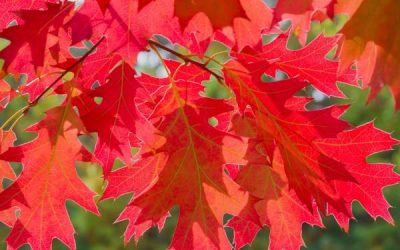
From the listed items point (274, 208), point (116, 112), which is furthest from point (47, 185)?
point (274, 208)

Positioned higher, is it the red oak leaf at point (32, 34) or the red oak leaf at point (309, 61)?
the red oak leaf at point (32, 34)

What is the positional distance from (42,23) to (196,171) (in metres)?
0.29

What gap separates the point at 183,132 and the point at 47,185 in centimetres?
22

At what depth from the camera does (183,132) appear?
3.39ft

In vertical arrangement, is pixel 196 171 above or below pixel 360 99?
above

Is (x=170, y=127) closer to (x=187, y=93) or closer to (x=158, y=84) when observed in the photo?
(x=187, y=93)

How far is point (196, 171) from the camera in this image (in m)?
1.03

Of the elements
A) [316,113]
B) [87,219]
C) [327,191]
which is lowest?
[87,219]

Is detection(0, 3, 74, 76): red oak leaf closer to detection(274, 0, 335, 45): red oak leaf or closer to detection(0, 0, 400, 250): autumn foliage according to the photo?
detection(0, 0, 400, 250): autumn foliage

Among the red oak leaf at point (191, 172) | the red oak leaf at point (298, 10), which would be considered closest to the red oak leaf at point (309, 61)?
the red oak leaf at point (191, 172)

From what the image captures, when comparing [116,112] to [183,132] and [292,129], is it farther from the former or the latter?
[292,129]

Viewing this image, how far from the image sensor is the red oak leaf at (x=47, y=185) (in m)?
1.05

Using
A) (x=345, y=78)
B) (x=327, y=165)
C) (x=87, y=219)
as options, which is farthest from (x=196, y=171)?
(x=87, y=219)

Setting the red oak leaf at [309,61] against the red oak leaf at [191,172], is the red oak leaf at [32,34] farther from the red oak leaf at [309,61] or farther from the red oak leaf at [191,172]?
the red oak leaf at [309,61]
